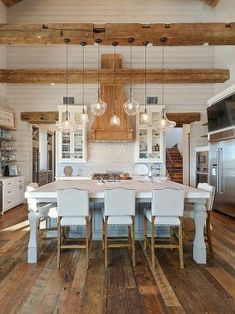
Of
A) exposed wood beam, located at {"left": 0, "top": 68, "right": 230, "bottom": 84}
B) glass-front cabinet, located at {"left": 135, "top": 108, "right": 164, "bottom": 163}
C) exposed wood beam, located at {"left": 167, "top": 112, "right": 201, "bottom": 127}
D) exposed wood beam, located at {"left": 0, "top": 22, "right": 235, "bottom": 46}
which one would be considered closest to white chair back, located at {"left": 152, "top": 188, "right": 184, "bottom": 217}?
exposed wood beam, located at {"left": 0, "top": 22, "right": 235, "bottom": 46}

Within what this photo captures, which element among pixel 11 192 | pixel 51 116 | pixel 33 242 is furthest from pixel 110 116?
pixel 33 242

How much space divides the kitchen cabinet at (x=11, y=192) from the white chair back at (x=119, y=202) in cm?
397

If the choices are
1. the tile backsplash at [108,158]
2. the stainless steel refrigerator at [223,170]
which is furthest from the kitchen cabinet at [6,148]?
the stainless steel refrigerator at [223,170]

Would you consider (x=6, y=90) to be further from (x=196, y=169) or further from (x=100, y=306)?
(x=100, y=306)

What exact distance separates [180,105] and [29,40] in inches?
191

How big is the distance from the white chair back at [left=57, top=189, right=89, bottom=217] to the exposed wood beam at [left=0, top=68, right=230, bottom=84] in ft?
15.9

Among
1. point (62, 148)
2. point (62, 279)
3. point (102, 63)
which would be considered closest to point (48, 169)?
point (62, 148)

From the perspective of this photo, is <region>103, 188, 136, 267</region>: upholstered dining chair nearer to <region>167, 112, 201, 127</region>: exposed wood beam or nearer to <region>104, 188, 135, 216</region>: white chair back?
<region>104, 188, 135, 216</region>: white chair back

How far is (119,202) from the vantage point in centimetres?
341

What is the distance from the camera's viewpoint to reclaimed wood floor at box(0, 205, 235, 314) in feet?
8.00

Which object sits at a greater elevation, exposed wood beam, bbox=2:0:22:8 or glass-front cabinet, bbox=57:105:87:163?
exposed wood beam, bbox=2:0:22:8

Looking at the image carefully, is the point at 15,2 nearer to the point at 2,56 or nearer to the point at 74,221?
the point at 2,56

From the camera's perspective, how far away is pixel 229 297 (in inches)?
103

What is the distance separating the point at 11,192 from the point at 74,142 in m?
2.09
